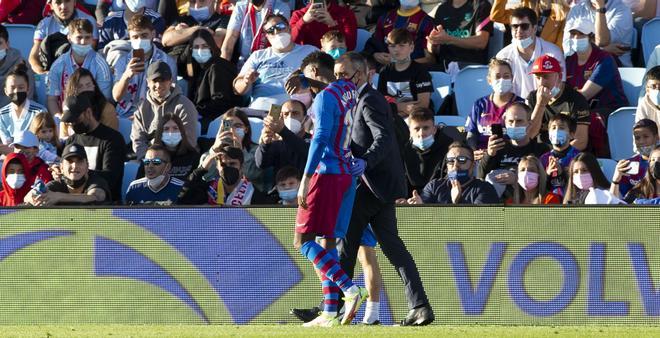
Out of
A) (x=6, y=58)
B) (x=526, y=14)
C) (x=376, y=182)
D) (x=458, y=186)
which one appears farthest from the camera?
(x=6, y=58)

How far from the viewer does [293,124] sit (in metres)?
12.6

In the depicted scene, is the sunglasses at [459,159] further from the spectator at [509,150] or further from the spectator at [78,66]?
the spectator at [78,66]

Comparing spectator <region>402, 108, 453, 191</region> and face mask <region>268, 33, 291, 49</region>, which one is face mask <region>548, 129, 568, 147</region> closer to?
spectator <region>402, 108, 453, 191</region>

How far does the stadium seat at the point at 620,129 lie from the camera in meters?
13.0

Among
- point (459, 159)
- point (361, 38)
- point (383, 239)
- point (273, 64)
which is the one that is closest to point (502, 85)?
point (459, 159)

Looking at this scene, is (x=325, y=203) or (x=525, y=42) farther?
(x=525, y=42)

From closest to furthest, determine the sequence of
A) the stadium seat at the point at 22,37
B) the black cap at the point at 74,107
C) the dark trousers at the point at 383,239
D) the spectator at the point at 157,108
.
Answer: the dark trousers at the point at 383,239, the black cap at the point at 74,107, the spectator at the point at 157,108, the stadium seat at the point at 22,37

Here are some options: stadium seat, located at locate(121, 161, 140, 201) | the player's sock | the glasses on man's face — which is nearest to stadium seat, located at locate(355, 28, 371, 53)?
the glasses on man's face

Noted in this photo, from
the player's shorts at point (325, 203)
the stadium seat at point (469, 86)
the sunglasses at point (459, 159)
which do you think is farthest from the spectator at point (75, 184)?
the stadium seat at point (469, 86)

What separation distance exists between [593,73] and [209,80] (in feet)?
12.6

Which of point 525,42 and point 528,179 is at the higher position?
point 525,42

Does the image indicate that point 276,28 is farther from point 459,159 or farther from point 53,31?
point 459,159

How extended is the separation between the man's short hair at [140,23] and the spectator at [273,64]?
1129 mm

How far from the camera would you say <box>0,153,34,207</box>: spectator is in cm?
1253
